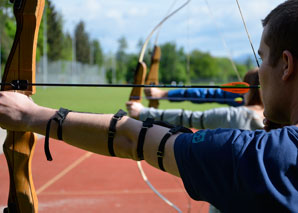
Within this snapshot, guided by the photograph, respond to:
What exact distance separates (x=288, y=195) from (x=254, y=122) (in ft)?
4.98

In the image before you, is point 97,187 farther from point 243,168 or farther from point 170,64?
point 170,64

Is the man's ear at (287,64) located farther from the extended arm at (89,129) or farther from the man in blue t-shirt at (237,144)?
the extended arm at (89,129)

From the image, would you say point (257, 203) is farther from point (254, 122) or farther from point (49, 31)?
point (49, 31)

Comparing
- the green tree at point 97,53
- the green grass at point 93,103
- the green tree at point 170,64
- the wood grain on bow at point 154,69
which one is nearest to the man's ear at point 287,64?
the wood grain on bow at point 154,69

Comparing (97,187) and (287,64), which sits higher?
(287,64)

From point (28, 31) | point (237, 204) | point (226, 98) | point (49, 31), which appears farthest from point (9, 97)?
point (49, 31)

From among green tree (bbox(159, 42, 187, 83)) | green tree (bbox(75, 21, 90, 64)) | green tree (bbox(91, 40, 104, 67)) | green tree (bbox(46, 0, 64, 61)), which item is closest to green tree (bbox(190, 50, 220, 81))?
green tree (bbox(159, 42, 187, 83))

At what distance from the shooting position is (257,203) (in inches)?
25.8

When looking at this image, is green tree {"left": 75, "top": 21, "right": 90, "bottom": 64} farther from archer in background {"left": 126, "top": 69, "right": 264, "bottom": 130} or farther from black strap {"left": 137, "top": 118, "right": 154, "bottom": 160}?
black strap {"left": 137, "top": 118, "right": 154, "bottom": 160}

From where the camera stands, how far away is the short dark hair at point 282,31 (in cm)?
72

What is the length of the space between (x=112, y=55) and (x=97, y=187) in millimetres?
40426

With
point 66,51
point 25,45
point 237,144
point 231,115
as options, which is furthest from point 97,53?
point 237,144

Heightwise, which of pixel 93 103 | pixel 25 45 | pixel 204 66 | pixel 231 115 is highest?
pixel 204 66

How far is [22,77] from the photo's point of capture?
4.05ft
